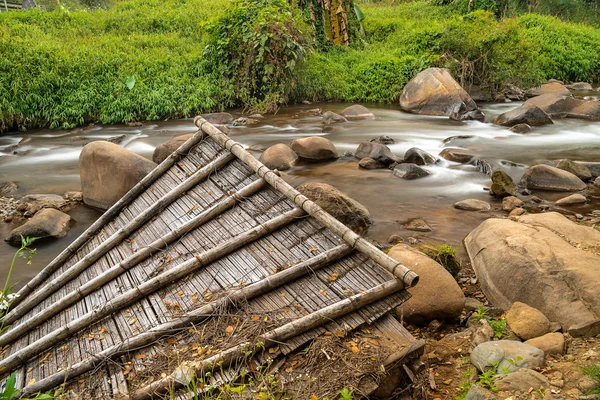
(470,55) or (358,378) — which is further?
(470,55)

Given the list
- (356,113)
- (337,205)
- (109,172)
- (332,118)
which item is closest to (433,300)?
(337,205)

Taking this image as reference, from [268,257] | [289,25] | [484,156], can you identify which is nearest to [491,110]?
[484,156]

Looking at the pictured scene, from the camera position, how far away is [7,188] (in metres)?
9.45

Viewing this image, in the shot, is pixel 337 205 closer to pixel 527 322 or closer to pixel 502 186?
pixel 502 186

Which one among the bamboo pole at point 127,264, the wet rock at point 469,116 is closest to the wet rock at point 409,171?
the wet rock at point 469,116

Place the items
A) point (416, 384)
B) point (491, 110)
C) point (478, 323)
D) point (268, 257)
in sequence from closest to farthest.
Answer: point (416, 384), point (268, 257), point (478, 323), point (491, 110)

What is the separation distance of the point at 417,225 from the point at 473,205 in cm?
118

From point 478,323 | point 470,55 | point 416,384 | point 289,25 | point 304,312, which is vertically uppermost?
point 289,25

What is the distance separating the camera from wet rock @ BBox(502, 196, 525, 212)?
803 cm

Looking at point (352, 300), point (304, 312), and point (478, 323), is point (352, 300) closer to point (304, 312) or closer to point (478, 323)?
point (304, 312)

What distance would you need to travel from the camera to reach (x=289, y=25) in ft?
50.1

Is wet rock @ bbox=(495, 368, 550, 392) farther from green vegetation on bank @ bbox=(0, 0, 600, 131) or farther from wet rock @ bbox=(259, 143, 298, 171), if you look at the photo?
green vegetation on bank @ bbox=(0, 0, 600, 131)

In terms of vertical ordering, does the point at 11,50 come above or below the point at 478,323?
above

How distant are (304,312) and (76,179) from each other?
7869mm
